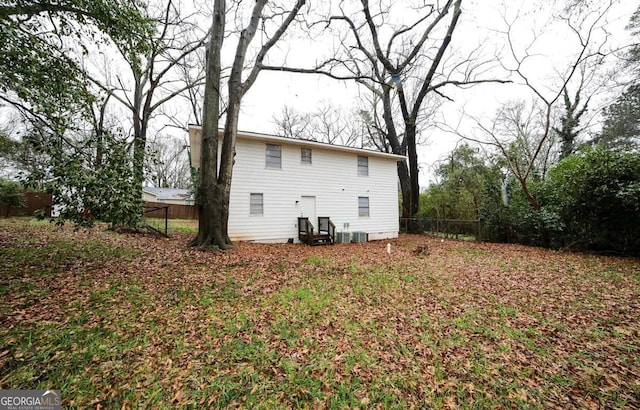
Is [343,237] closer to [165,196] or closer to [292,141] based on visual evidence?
[292,141]

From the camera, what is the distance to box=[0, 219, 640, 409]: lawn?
222 cm

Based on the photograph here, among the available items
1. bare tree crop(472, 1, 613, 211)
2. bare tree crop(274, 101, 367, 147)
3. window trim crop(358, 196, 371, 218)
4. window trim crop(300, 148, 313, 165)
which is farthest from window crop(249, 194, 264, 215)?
bare tree crop(274, 101, 367, 147)

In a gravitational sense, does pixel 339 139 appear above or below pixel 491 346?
above

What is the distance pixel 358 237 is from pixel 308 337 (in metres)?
9.03

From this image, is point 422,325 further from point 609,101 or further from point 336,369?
point 609,101

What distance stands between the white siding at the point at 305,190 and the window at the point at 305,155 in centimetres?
19

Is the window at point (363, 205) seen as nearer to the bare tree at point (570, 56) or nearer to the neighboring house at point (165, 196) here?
the bare tree at point (570, 56)

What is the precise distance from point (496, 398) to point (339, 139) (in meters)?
23.8

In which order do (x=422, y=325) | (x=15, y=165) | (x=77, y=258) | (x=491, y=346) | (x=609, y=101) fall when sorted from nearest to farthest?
(x=491, y=346) < (x=422, y=325) < (x=77, y=258) < (x=609, y=101) < (x=15, y=165)

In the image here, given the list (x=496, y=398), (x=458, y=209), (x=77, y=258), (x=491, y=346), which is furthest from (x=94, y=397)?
(x=458, y=209)

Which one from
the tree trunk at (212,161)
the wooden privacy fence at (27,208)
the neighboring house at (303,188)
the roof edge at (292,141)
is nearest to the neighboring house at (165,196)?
the wooden privacy fence at (27,208)

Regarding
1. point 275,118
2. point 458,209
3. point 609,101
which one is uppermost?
point 275,118

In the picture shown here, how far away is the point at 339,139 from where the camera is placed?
963 inches

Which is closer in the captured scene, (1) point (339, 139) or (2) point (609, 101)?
(2) point (609, 101)
